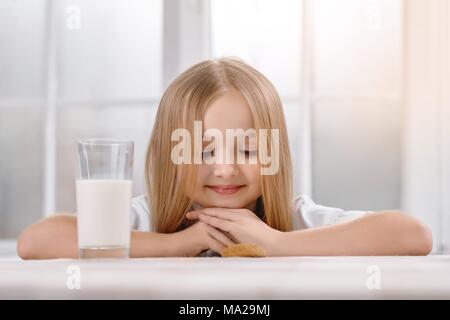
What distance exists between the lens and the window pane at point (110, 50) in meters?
1.96

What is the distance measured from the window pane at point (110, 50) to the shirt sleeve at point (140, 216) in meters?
0.76

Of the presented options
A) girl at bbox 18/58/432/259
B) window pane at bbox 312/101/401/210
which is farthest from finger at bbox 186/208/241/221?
window pane at bbox 312/101/401/210

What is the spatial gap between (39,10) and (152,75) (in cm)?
41

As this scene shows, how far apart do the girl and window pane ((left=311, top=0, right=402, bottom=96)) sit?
72cm

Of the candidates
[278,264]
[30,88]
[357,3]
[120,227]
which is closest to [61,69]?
[30,88]

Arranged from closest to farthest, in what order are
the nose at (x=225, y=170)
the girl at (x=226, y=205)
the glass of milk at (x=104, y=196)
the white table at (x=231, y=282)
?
the white table at (x=231, y=282) < the glass of milk at (x=104, y=196) < the girl at (x=226, y=205) < the nose at (x=225, y=170)

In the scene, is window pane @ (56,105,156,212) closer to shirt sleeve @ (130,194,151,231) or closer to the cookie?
shirt sleeve @ (130,194,151,231)

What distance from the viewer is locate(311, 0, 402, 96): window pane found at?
1890mm

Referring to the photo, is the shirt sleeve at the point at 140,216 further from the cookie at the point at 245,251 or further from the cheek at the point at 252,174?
the cookie at the point at 245,251

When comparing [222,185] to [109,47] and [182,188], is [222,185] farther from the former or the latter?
[109,47]

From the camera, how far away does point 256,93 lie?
107cm

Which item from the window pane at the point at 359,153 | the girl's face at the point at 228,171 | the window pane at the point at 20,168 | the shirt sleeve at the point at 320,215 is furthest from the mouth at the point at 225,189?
the window pane at the point at 20,168

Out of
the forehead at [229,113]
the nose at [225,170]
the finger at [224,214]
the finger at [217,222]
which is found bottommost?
the finger at [217,222]

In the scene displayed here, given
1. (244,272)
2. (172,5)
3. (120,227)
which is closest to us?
(244,272)
